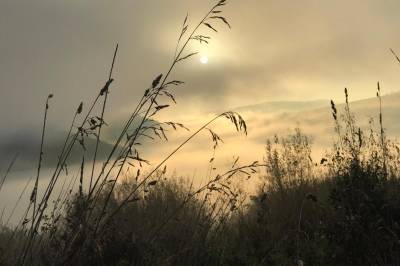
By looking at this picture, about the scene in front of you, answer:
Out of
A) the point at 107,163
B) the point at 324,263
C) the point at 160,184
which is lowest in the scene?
the point at 324,263

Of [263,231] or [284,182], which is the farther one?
[284,182]

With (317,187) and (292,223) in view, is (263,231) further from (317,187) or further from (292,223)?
(317,187)

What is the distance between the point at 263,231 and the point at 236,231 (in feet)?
4.74

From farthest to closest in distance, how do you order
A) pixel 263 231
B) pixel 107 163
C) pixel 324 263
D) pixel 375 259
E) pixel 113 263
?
pixel 263 231 → pixel 113 263 → pixel 324 263 → pixel 375 259 → pixel 107 163

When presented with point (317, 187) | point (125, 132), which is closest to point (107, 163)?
point (125, 132)

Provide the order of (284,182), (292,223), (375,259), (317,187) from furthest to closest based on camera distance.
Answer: (284,182), (317,187), (292,223), (375,259)

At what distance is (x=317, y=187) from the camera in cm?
1038

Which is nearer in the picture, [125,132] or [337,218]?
[125,132]

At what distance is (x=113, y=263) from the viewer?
5.29 metres

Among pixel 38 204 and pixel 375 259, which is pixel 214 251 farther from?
pixel 38 204

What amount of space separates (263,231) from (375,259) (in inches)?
142

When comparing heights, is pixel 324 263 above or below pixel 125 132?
below

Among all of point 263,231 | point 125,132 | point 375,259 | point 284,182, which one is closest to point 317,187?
point 284,182

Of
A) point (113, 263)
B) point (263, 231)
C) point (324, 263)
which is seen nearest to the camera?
point (324, 263)
